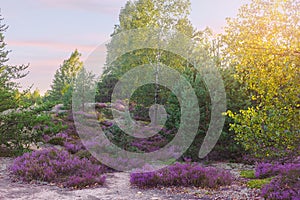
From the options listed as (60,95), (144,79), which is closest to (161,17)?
(144,79)

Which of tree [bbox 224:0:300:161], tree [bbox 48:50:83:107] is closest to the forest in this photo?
tree [bbox 224:0:300:161]

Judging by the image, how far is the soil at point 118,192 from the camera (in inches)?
331

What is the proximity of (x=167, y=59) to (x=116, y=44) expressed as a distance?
790 centimetres

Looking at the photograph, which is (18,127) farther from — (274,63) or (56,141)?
(274,63)

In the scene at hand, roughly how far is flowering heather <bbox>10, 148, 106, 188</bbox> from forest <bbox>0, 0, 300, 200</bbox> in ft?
0.12

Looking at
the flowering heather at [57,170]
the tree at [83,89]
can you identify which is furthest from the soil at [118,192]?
the tree at [83,89]

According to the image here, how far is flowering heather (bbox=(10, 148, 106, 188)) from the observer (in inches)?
392

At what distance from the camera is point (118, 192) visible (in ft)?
29.7

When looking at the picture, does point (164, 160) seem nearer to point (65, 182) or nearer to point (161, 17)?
point (65, 182)

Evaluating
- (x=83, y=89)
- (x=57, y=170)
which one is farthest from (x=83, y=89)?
(x=57, y=170)

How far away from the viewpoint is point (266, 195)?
7816mm

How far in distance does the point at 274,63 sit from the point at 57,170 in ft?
24.8

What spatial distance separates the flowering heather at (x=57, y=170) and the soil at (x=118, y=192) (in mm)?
351

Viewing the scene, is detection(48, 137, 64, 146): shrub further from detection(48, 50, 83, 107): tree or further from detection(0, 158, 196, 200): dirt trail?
detection(48, 50, 83, 107): tree
